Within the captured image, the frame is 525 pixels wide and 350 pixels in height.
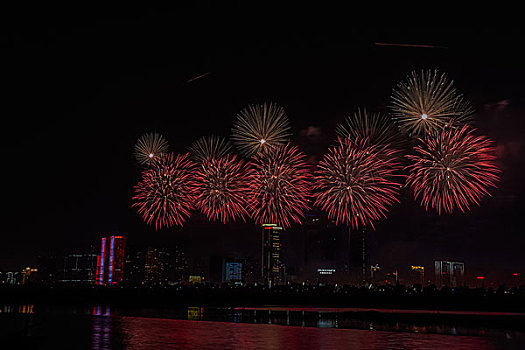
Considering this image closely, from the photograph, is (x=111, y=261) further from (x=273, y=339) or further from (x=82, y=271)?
(x=273, y=339)

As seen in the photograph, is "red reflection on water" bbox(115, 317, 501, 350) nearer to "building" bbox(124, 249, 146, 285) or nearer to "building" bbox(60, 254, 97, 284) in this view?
"building" bbox(124, 249, 146, 285)

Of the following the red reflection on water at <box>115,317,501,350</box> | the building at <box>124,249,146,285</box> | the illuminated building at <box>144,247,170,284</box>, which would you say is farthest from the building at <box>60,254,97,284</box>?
the red reflection on water at <box>115,317,501,350</box>

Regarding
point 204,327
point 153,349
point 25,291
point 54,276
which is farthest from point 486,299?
point 54,276

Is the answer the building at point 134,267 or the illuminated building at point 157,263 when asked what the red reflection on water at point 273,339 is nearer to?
the building at point 134,267

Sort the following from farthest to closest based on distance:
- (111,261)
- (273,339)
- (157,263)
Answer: (157,263), (111,261), (273,339)

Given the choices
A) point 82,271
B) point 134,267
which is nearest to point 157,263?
→ point 134,267

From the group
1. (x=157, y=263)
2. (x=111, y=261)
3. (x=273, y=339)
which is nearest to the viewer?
(x=273, y=339)
